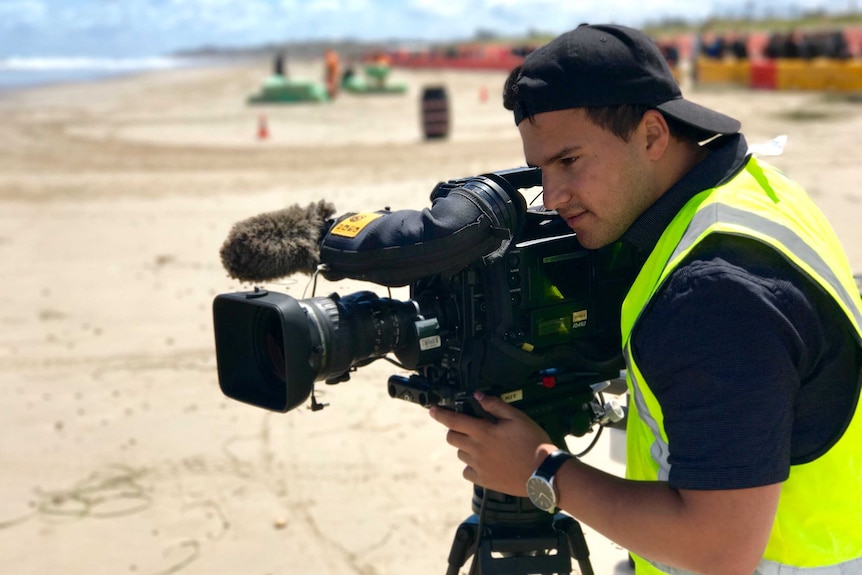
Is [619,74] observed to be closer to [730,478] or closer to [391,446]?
[730,478]

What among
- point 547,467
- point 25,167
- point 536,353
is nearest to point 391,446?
point 536,353

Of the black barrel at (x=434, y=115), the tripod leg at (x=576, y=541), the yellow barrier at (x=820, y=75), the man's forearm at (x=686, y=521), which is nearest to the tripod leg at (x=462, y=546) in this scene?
the tripod leg at (x=576, y=541)

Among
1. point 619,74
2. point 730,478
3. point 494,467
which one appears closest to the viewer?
point 730,478

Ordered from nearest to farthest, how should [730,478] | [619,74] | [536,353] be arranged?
[730,478] → [619,74] → [536,353]

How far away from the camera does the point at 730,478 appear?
1.46 m

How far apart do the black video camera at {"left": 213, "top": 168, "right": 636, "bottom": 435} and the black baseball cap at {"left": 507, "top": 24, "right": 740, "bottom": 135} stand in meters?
0.37

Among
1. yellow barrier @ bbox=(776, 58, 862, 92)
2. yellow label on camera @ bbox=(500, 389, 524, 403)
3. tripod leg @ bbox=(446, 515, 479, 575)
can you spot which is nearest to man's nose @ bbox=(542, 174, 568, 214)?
yellow label on camera @ bbox=(500, 389, 524, 403)

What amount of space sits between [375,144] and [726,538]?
51.1 feet

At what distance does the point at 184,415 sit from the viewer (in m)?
5.20

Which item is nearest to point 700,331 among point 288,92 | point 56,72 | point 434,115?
point 434,115

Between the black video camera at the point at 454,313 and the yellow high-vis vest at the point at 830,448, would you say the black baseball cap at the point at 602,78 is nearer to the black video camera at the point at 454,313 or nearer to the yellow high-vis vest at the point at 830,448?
the yellow high-vis vest at the point at 830,448

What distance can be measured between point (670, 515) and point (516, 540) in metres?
0.81

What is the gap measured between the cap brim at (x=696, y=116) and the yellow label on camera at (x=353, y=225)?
26.1 inches

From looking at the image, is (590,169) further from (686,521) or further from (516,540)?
(516,540)
